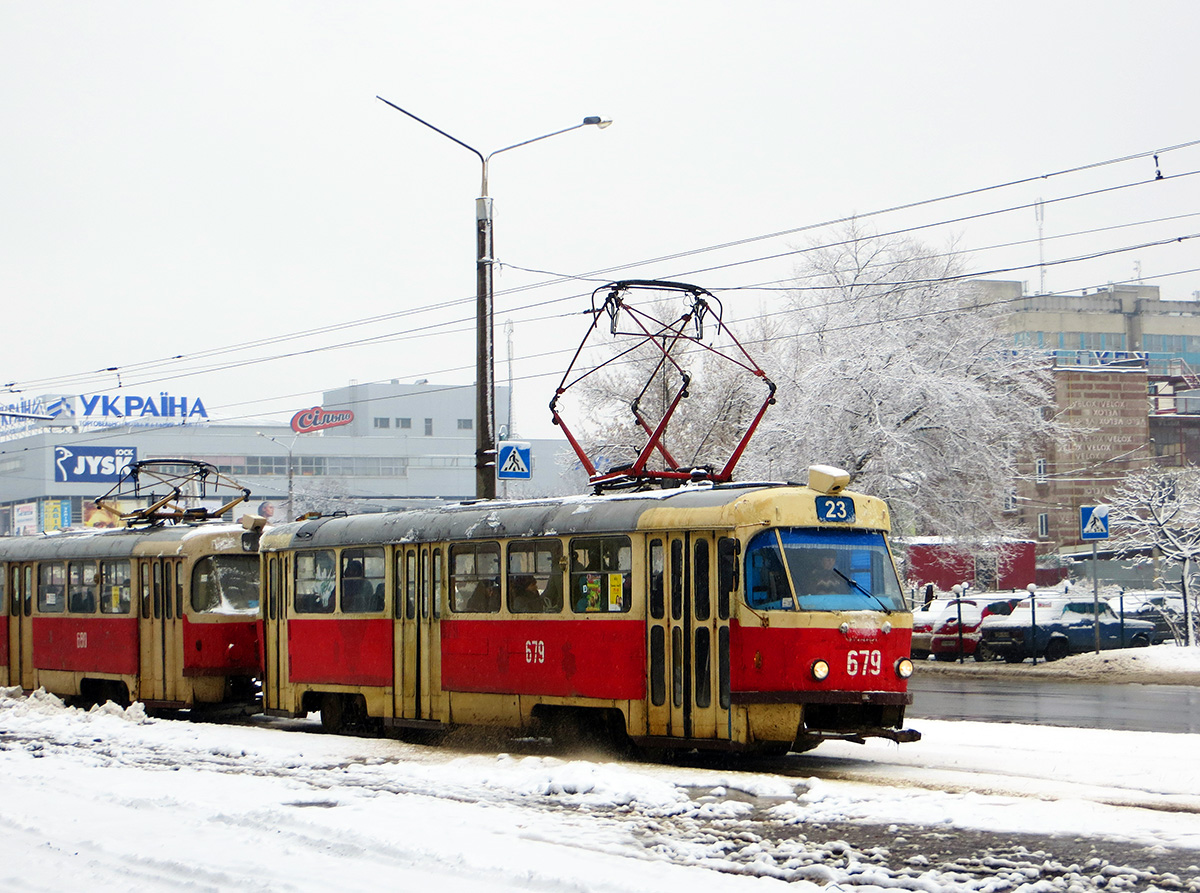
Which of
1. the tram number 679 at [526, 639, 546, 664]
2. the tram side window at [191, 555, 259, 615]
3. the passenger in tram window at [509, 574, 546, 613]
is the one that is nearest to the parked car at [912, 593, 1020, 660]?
the tram side window at [191, 555, 259, 615]

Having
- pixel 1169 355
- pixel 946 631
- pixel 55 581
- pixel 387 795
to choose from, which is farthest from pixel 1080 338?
pixel 387 795

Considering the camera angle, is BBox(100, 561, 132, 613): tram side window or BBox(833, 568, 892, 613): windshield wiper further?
BBox(100, 561, 132, 613): tram side window

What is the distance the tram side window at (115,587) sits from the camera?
20.8 m

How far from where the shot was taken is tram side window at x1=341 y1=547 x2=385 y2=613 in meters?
16.6

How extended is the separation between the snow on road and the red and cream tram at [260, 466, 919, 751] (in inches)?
25.2

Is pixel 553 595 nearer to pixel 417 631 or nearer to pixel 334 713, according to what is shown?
pixel 417 631

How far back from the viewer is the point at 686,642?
1304 cm

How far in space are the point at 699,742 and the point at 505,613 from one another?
2848mm

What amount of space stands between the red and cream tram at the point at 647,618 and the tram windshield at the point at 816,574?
0.04 feet

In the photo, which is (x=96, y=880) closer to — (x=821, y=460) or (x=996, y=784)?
(x=996, y=784)

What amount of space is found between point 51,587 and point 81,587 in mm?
1012

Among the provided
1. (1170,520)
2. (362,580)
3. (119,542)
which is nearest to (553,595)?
(362,580)

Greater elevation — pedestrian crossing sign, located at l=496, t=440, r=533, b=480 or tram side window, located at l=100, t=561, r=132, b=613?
pedestrian crossing sign, located at l=496, t=440, r=533, b=480

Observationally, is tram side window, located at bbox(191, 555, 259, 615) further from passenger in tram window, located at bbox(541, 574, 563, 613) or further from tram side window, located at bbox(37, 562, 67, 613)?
passenger in tram window, located at bbox(541, 574, 563, 613)
